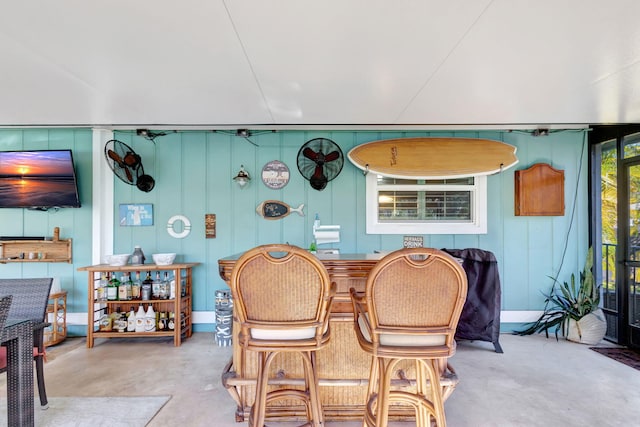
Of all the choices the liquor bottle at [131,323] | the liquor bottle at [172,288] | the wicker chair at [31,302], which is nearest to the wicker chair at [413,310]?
the wicker chair at [31,302]

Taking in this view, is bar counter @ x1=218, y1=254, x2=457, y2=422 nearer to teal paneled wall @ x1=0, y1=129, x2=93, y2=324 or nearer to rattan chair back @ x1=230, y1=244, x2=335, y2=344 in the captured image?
rattan chair back @ x1=230, y1=244, x2=335, y2=344

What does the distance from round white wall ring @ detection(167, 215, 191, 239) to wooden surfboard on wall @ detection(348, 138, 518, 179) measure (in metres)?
2.17

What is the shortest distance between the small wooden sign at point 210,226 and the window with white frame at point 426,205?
191 cm

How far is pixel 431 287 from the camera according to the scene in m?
1.51

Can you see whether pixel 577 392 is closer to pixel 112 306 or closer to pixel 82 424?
pixel 82 424

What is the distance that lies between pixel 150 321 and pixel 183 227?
1130mm

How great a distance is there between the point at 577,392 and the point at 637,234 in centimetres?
215

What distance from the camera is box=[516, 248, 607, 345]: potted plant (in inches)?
143

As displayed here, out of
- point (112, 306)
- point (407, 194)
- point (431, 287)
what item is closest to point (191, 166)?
point (112, 306)

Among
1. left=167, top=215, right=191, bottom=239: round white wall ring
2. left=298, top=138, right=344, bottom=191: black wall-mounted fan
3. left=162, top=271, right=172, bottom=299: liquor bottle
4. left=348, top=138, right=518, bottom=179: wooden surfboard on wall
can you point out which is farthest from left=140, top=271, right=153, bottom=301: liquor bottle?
left=348, top=138, right=518, bottom=179: wooden surfboard on wall

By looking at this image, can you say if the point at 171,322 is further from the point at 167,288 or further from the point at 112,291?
the point at 112,291

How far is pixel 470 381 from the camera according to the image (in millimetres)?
2760

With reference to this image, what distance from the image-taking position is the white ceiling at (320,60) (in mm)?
1769

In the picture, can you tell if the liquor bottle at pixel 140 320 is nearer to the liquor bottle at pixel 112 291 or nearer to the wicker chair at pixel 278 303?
the liquor bottle at pixel 112 291
